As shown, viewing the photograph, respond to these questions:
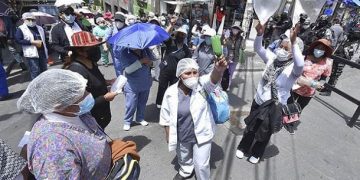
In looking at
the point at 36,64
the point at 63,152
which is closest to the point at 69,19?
the point at 36,64

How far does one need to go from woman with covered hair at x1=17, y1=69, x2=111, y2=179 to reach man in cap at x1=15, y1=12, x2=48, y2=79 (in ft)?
15.1

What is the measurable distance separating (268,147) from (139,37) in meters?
2.91

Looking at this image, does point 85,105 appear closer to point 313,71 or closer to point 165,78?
point 165,78

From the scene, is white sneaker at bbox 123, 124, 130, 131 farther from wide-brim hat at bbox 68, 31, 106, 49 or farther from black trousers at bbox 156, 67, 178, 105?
wide-brim hat at bbox 68, 31, 106, 49

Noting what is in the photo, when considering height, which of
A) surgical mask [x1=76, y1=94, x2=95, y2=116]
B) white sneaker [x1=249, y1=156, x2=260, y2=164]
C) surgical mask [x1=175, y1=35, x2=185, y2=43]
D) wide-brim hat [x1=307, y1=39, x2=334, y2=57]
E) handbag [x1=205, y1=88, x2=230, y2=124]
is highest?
wide-brim hat [x1=307, y1=39, x2=334, y2=57]

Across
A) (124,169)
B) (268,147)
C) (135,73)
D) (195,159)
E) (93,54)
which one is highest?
(93,54)

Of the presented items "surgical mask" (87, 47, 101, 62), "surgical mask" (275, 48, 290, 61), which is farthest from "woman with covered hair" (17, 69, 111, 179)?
"surgical mask" (275, 48, 290, 61)

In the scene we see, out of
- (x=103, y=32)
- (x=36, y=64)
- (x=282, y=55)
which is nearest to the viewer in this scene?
(x=282, y=55)

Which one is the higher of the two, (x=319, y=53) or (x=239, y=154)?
(x=319, y=53)

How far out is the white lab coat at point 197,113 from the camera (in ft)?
9.08

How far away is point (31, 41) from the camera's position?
213 inches

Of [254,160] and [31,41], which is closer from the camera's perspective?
[254,160]

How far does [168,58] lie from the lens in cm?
488

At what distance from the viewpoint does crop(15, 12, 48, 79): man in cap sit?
17.6ft
